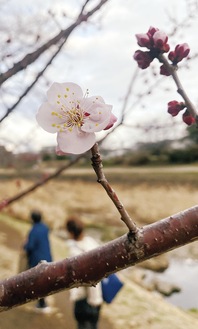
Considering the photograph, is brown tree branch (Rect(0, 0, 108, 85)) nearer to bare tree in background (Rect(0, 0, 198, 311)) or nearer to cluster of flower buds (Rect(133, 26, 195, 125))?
cluster of flower buds (Rect(133, 26, 195, 125))

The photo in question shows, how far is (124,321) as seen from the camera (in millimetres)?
6766

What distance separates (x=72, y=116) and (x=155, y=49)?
0.32m

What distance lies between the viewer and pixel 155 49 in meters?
1.13

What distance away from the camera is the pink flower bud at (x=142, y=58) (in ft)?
3.72

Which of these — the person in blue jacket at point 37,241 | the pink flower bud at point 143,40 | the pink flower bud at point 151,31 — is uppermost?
the pink flower bud at point 151,31

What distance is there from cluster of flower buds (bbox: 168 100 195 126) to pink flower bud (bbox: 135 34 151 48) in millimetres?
147

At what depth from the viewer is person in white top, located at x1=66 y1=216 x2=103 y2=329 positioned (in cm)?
420

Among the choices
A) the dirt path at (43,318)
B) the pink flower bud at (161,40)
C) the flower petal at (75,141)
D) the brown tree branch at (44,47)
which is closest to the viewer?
the flower petal at (75,141)

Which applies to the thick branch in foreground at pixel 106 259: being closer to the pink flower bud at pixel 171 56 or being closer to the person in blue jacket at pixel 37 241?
the pink flower bud at pixel 171 56

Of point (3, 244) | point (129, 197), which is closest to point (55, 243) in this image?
point (3, 244)

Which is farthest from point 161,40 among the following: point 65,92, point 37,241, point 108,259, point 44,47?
point 37,241

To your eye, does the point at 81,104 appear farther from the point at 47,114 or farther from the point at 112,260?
the point at 112,260

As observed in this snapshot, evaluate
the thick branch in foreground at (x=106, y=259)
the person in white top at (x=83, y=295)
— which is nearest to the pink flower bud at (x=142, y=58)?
the thick branch in foreground at (x=106, y=259)

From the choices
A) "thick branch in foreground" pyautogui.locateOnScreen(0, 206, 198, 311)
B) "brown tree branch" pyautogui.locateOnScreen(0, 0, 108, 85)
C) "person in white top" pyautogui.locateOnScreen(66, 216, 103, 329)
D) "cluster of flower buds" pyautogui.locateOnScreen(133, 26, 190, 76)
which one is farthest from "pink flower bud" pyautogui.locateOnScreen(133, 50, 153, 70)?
"person in white top" pyautogui.locateOnScreen(66, 216, 103, 329)
